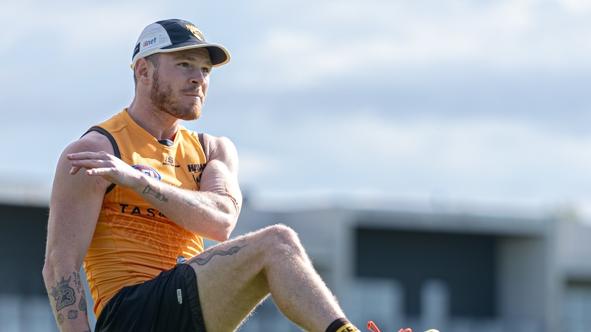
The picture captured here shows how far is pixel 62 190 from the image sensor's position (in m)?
8.08

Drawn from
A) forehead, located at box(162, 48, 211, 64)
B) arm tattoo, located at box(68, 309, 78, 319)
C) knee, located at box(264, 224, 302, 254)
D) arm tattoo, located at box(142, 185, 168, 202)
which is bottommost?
arm tattoo, located at box(68, 309, 78, 319)

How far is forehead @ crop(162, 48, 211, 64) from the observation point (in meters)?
8.52

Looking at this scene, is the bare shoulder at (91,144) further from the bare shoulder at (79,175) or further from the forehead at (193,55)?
the forehead at (193,55)

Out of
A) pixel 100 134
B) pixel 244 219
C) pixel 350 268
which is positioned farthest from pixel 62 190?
pixel 350 268

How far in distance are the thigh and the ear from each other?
1.14 metres

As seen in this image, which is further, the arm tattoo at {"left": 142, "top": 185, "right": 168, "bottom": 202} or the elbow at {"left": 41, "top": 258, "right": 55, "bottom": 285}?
the elbow at {"left": 41, "top": 258, "right": 55, "bottom": 285}

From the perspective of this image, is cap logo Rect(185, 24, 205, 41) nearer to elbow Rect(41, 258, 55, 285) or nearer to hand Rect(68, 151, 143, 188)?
hand Rect(68, 151, 143, 188)

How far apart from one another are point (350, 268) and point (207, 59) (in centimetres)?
3543

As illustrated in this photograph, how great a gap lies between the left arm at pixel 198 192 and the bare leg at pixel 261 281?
30cm

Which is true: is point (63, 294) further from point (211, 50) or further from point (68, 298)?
point (211, 50)

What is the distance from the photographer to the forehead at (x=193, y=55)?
27.9 ft

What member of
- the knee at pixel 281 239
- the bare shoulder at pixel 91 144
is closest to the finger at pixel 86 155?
the bare shoulder at pixel 91 144

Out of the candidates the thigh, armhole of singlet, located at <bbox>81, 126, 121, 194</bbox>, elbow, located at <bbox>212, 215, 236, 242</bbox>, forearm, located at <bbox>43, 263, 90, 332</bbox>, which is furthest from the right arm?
elbow, located at <bbox>212, 215, 236, 242</bbox>

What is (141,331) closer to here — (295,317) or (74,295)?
(74,295)
